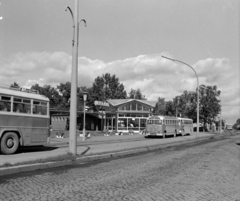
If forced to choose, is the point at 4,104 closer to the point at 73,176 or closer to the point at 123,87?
the point at 73,176

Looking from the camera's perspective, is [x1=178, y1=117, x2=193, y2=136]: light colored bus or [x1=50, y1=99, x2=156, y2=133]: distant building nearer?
[x1=178, y1=117, x2=193, y2=136]: light colored bus

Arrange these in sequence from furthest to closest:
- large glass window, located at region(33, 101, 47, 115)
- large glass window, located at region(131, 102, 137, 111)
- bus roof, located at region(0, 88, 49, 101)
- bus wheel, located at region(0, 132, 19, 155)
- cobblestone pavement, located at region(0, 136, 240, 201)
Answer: large glass window, located at region(131, 102, 137, 111) < large glass window, located at region(33, 101, 47, 115) < bus roof, located at region(0, 88, 49, 101) < bus wheel, located at region(0, 132, 19, 155) < cobblestone pavement, located at region(0, 136, 240, 201)

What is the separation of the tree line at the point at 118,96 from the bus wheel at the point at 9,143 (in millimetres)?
38650

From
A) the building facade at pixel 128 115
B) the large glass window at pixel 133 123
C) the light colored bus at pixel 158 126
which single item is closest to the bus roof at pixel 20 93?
the light colored bus at pixel 158 126

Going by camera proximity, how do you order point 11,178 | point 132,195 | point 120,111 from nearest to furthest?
point 132,195 → point 11,178 → point 120,111

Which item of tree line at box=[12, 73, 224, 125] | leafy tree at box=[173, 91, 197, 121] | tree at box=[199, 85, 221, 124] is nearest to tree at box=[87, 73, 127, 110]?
tree line at box=[12, 73, 224, 125]

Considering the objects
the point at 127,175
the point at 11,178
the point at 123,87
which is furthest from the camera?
the point at 123,87

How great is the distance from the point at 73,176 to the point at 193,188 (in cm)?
344

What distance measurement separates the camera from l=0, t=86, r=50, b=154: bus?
13.3 m

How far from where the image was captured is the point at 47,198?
5961 millimetres

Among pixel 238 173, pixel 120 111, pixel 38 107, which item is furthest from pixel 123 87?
pixel 238 173

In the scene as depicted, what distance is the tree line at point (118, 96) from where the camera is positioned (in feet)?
214

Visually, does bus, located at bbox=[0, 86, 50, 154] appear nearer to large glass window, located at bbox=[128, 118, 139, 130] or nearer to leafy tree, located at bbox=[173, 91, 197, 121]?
large glass window, located at bbox=[128, 118, 139, 130]

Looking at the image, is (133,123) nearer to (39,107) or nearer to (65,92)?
(39,107)
